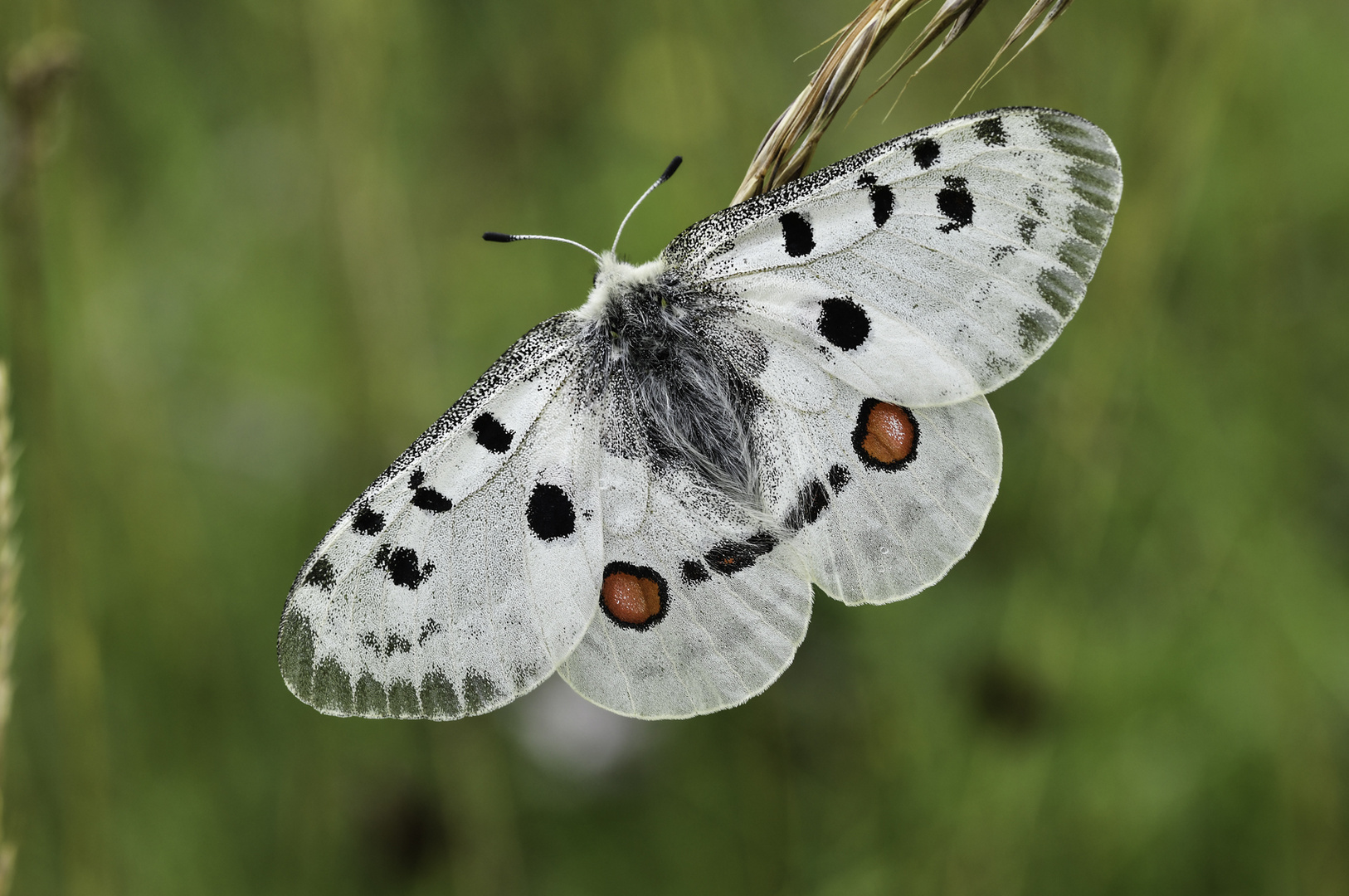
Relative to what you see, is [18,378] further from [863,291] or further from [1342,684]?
[1342,684]

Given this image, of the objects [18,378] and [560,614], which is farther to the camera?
[18,378]

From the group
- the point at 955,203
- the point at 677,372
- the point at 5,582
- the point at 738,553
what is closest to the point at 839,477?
the point at 738,553

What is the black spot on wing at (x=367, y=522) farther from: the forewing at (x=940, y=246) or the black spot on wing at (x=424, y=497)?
the forewing at (x=940, y=246)

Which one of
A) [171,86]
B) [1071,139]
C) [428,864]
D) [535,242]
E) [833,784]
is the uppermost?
[1071,139]

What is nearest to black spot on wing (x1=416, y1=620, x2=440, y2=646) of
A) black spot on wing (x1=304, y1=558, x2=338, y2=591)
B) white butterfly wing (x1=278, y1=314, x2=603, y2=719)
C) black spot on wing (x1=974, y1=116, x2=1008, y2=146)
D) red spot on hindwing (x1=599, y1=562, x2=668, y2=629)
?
white butterfly wing (x1=278, y1=314, x2=603, y2=719)

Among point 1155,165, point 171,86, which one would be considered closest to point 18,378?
point 171,86

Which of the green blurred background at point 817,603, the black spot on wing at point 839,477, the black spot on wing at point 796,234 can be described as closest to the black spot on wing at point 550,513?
the black spot on wing at point 839,477

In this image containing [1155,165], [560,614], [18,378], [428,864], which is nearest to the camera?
[560,614]

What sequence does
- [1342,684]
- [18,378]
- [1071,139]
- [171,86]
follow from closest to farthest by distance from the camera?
[1071,139], [1342,684], [18,378], [171,86]

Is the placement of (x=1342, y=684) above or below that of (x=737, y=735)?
above
